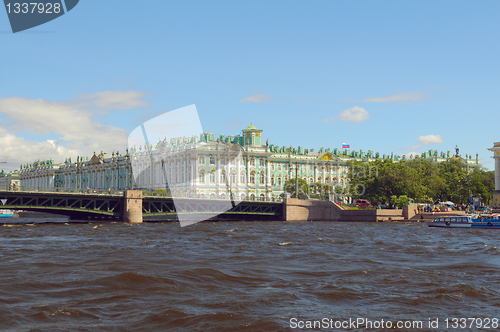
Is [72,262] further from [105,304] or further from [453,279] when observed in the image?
[453,279]

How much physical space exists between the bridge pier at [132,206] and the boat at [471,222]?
2573cm

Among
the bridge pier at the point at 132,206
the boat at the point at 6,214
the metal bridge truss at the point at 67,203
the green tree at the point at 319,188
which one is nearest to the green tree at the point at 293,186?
the green tree at the point at 319,188

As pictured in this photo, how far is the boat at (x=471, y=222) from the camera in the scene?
4598cm

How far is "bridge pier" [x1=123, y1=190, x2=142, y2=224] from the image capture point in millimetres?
47312

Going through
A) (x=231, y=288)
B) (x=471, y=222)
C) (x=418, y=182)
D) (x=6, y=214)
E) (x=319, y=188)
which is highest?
(x=418, y=182)

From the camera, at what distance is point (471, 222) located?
1861 inches

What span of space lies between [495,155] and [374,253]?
6220cm

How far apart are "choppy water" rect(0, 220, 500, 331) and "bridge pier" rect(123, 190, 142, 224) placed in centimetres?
2512

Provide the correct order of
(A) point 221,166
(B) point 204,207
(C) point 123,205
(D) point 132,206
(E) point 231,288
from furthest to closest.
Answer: (A) point 221,166
(B) point 204,207
(C) point 123,205
(D) point 132,206
(E) point 231,288

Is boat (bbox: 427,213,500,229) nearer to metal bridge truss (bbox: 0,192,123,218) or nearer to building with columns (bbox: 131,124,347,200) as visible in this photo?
metal bridge truss (bbox: 0,192,123,218)

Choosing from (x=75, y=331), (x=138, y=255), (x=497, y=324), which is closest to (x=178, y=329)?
(x=75, y=331)

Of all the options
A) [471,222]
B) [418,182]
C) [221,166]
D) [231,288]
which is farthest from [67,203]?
[418,182]

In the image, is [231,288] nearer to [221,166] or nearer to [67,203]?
[67,203]

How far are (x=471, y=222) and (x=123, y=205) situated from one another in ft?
98.9
